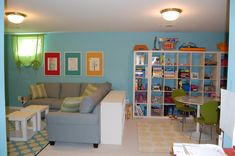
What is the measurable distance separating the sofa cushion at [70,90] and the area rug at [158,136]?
199cm

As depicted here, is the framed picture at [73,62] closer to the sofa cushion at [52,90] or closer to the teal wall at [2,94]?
the sofa cushion at [52,90]

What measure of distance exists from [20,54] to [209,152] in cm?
598

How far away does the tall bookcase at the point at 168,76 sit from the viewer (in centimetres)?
539

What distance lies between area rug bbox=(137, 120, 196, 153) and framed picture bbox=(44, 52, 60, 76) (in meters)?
2.90

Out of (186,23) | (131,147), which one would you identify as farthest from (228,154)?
(186,23)

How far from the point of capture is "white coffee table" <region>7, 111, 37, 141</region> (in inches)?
151

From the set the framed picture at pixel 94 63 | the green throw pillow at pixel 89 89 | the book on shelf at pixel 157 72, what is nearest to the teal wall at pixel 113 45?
the framed picture at pixel 94 63

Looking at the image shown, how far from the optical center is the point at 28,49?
6.11 metres

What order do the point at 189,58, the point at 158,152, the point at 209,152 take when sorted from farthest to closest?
1. the point at 189,58
2. the point at 158,152
3. the point at 209,152

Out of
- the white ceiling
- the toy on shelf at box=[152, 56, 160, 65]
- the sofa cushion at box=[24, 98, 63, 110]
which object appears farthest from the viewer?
the toy on shelf at box=[152, 56, 160, 65]

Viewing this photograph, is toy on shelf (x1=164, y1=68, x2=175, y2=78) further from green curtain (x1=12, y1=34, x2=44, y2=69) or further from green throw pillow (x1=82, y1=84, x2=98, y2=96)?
green curtain (x1=12, y1=34, x2=44, y2=69)

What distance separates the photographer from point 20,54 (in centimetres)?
616

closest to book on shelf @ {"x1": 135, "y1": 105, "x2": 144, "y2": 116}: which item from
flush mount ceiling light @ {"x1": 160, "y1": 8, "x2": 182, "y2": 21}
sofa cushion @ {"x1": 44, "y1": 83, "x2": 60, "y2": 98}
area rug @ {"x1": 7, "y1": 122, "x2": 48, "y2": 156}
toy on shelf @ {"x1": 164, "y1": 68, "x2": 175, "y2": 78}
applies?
toy on shelf @ {"x1": 164, "y1": 68, "x2": 175, "y2": 78}

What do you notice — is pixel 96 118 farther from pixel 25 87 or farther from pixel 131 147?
pixel 25 87
